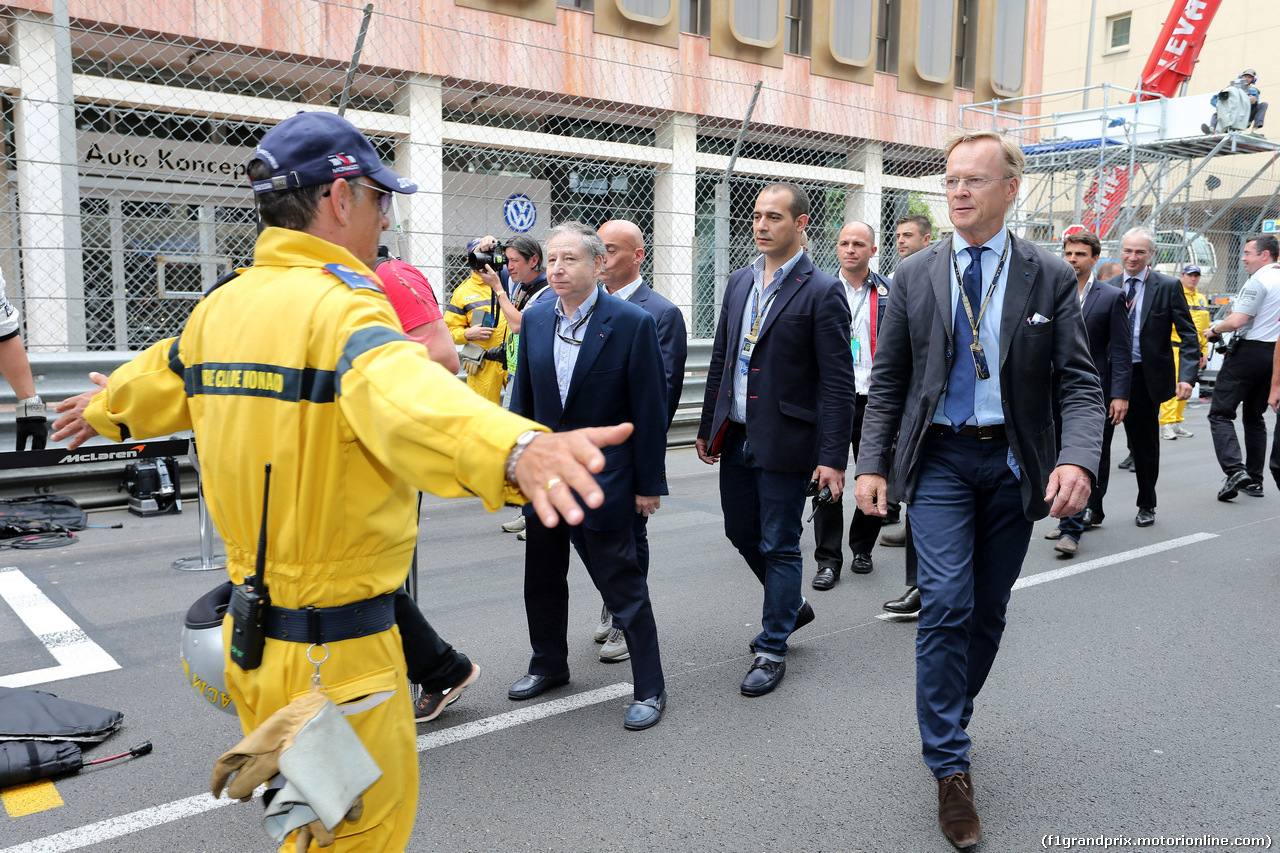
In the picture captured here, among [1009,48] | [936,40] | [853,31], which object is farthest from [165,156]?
[1009,48]

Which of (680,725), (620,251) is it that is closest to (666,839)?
(680,725)

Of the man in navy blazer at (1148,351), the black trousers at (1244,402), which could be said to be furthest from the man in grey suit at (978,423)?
the black trousers at (1244,402)

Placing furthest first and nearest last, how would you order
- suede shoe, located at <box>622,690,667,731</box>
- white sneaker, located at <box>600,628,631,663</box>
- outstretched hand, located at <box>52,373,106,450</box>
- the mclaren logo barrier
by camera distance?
the mclaren logo barrier
white sneaker, located at <box>600,628,631,663</box>
suede shoe, located at <box>622,690,667,731</box>
outstretched hand, located at <box>52,373,106,450</box>

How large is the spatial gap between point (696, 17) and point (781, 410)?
1537cm

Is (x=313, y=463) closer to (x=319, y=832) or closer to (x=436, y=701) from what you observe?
(x=319, y=832)

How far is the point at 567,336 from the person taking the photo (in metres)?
3.80

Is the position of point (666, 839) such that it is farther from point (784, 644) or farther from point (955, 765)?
point (784, 644)

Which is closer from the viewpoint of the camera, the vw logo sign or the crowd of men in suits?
the crowd of men in suits

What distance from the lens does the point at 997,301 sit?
3.19 metres

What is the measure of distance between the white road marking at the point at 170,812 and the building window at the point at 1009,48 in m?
22.5

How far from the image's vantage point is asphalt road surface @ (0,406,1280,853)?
9.72 feet

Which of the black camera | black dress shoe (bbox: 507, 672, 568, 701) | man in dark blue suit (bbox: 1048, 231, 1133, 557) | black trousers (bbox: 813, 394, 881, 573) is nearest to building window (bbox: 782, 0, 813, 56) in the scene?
man in dark blue suit (bbox: 1048, 231, 1133, 557)

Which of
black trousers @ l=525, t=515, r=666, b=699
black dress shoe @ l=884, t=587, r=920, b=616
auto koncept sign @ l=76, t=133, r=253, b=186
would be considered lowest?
black dress shoe @ l=884, t=587, r=920, b=616

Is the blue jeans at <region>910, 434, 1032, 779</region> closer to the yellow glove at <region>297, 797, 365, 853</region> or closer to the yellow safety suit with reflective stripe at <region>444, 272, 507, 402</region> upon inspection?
the yellow glove at <region>297, 797, 365, 853</region>
